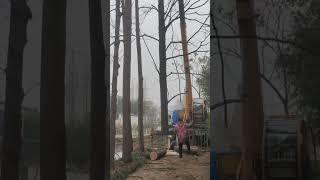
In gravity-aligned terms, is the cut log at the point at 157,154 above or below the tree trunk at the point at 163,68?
below

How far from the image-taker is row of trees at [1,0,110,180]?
300cm

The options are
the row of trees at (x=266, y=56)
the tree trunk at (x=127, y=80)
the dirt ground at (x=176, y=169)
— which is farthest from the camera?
the tree trunk at (x=127, y=80)

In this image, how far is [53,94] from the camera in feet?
9.87

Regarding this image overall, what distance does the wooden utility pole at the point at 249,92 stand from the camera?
8.75ft

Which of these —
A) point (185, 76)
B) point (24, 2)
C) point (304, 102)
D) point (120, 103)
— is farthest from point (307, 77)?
point (120, 103)

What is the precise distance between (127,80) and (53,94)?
3.54 metres

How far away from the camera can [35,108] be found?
3.09m

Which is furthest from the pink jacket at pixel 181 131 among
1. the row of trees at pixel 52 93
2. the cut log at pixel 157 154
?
the row of trees at pixel 52 93

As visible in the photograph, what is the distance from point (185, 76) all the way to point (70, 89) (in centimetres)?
216

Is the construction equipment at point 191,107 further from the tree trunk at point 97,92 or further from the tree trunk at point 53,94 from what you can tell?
the tree trunk at point 53,94

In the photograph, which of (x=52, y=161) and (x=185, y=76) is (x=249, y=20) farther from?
(x=185, y=76)

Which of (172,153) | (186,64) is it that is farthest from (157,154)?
(186,64)

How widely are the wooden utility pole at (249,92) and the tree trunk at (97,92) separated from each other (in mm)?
1016

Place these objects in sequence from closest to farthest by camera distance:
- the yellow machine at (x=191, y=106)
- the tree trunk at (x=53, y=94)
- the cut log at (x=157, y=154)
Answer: the tree trunk at (x=53, y=94) < the yellow machine at (x=191, y=106) < the cut log at (x=157, y=154)
